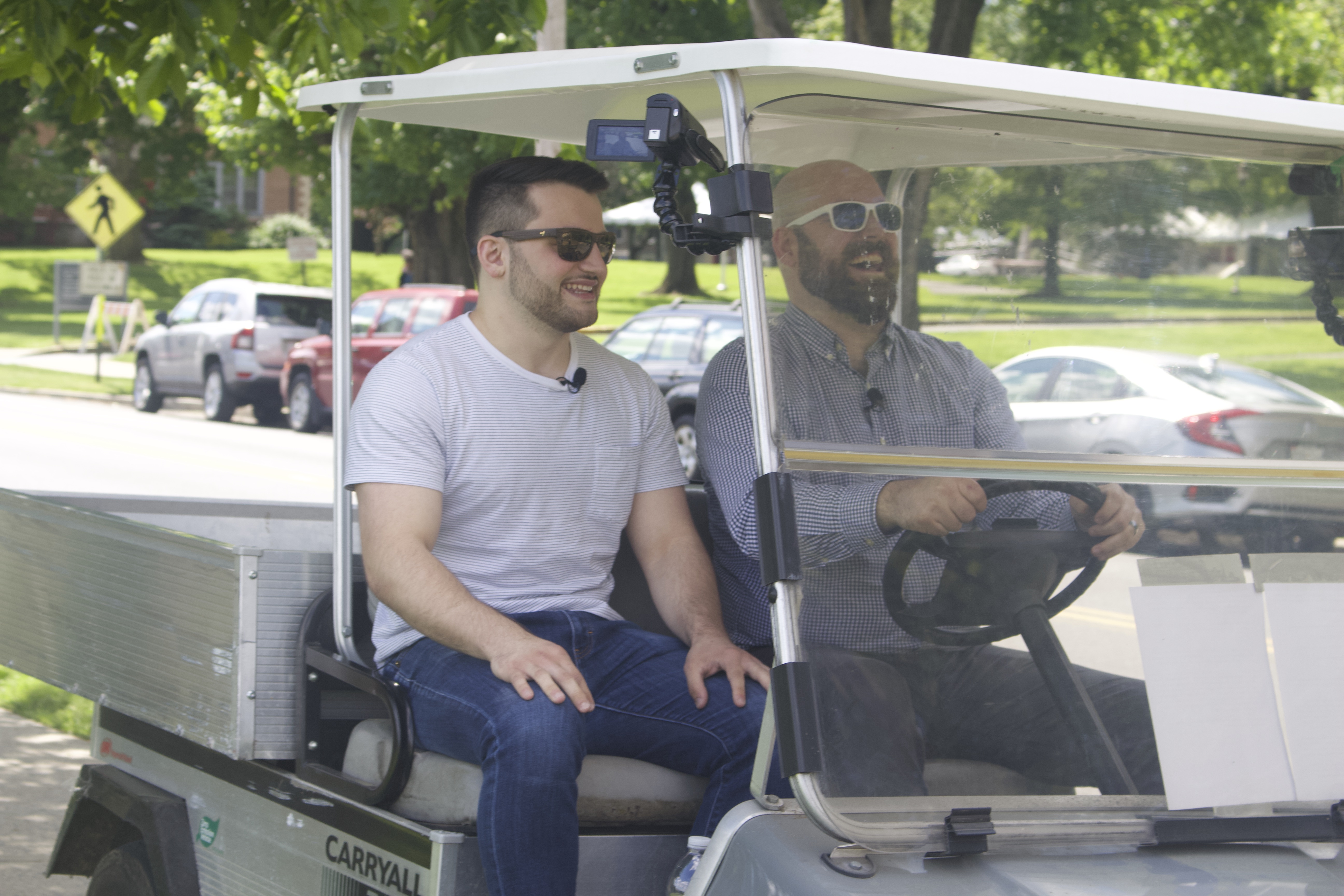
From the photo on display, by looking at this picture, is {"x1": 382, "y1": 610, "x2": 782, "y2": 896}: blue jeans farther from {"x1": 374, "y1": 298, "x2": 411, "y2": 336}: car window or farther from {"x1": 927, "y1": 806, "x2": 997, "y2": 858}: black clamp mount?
{"x1": 374, "y1": 298, "x2": 411, "y2": 336}: car window

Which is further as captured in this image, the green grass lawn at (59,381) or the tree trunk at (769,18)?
the green grass lawn at (59,381)

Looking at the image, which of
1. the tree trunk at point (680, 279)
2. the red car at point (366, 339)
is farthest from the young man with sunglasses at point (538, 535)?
the tree trunk at point (680, 279)

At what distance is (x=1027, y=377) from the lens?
204 centimetres

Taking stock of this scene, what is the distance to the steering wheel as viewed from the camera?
1788mm

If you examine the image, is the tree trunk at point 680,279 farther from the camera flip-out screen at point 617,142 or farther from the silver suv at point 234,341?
the camera flip-out screen at point 617,142

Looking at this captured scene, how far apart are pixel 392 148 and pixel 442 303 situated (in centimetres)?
370

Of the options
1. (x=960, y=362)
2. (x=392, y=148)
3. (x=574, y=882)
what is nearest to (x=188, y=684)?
(x=574, y=882)

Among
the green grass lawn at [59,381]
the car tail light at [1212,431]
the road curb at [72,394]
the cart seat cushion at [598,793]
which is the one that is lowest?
the road curb at [72,394]

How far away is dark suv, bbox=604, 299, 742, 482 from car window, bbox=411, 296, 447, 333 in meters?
2.30

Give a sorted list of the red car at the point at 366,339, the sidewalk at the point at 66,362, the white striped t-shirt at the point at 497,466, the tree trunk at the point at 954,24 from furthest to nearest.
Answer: the sidewalk at the point at 66,362 < the red car at the point at 366,339 < the tree trunk at the point at 954,24 < the white striped t-shirt at the point at 497,466

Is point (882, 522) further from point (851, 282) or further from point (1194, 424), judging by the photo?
point (1194, 424)

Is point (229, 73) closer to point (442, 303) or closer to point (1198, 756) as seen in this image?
point (1198, 756)

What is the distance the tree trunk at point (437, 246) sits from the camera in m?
24.9

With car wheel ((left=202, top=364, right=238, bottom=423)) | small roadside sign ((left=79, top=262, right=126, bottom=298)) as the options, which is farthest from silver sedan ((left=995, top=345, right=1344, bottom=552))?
small roadside sign ((left=79, top=262, right=126, bottom=298))
